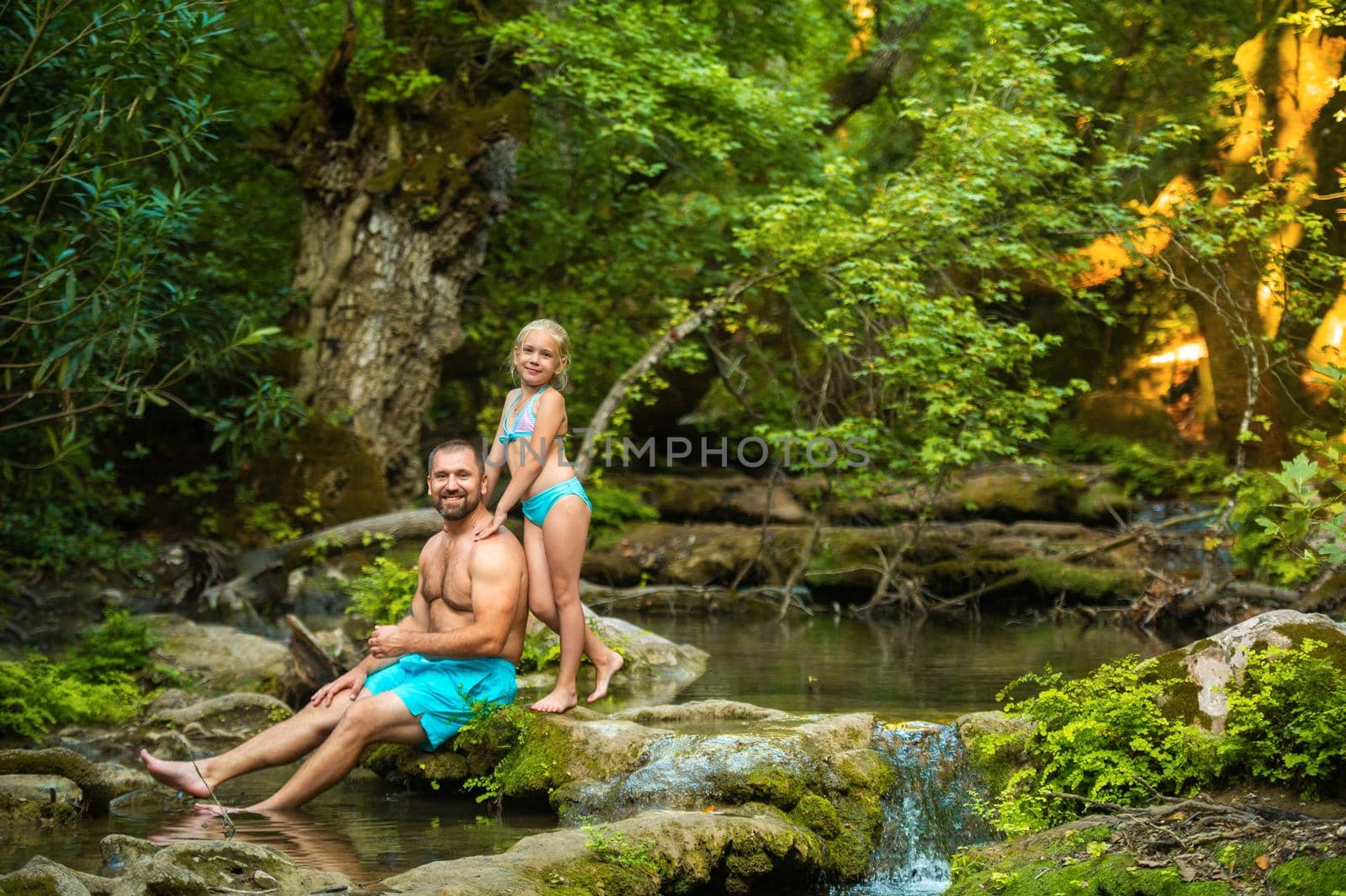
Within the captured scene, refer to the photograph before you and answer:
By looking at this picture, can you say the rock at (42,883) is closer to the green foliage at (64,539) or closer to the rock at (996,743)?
the rock at (996,743)

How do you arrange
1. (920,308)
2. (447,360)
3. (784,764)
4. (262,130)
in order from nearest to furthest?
(784,764), (920,308), (262,130), (447,360)

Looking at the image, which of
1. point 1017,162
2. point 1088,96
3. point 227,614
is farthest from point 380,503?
point 1088,96

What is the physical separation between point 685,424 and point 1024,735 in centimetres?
1588

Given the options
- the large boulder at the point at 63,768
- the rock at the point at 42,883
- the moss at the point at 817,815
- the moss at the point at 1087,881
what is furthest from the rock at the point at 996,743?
the large boulder at the point at 63,768

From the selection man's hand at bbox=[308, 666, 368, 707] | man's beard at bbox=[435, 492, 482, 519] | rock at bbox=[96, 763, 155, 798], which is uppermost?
man's beard at bbox=[435, 492, 482, 519]

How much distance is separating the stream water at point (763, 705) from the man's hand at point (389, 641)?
749 mm

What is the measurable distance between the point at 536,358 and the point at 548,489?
2.13 feet

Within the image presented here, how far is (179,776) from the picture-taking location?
5.43 meters

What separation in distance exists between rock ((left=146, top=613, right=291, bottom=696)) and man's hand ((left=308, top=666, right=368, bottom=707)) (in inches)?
98.9

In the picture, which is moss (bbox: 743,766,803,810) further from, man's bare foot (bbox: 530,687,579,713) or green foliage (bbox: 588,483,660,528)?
green foliage (bbox: 588,483,660,528)

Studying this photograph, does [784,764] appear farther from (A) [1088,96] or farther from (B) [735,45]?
(A) [1088,96]

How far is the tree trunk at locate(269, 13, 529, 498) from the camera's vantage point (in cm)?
1333

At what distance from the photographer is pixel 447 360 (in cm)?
1870

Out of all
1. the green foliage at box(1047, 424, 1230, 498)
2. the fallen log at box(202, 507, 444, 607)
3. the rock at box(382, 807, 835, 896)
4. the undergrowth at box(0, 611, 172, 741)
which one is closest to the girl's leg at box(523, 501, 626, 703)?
the rock at box(382, 807, 835, 896)
